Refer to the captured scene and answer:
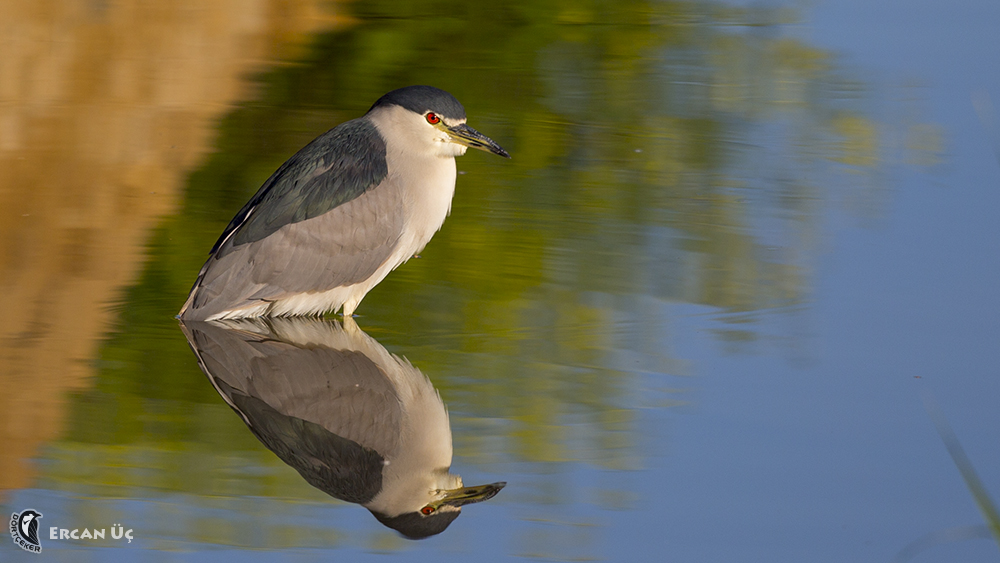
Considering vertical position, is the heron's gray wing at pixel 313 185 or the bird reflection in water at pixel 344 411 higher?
the heron's gray wing at pixel 313 185

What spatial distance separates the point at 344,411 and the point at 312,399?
7.7 inches

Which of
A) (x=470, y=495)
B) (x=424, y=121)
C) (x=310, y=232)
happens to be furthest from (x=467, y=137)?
(x=470, y=495)

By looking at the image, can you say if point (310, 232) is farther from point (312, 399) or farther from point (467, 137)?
point (312, 399)

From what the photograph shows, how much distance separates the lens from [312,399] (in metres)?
5.32

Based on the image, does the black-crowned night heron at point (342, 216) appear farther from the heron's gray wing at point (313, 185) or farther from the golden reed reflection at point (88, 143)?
the golden reed reflection at point (88, 143)

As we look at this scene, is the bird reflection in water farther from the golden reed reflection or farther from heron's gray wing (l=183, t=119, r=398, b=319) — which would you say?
the golden reed reflection

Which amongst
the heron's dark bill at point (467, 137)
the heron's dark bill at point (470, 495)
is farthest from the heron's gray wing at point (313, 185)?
the heron's dark bill at point (470, 495)

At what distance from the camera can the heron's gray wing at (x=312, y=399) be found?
474 cm

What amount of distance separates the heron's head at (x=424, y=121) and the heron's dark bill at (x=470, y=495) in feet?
8.03

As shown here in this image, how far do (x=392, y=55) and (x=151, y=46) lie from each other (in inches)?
90.0

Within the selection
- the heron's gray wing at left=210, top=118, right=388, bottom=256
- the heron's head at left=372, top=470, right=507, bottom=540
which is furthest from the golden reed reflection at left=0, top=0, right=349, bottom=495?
the heron's head at left=372, top=470, right=507, bottom=540

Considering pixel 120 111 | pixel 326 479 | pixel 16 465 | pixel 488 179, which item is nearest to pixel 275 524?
pixel 326 479

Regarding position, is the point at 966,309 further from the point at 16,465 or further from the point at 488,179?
the point at 16,465

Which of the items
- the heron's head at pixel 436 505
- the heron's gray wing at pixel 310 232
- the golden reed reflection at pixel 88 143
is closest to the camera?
the heron's head at pixel 436 505
